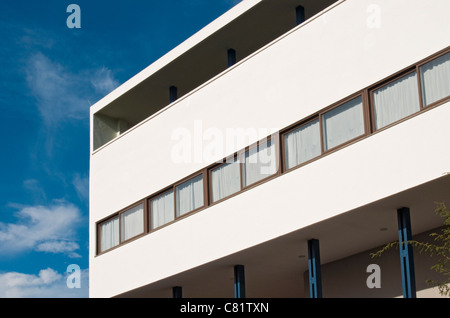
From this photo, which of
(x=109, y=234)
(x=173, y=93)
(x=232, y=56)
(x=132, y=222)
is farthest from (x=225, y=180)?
(x=173, y=93)

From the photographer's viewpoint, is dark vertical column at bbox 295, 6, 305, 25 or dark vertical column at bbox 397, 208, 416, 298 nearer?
dark vertical column at bbox 397, 208, 416, 298

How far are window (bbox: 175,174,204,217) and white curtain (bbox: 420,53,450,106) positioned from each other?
719cm

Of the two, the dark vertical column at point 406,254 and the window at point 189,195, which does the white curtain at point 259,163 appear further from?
the dark vertical column at point 406,254

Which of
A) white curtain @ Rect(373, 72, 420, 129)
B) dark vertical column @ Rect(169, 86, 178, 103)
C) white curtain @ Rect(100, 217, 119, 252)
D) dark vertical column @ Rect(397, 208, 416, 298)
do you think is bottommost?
dark vertical column @ Rect(397, 208, 416, 298)

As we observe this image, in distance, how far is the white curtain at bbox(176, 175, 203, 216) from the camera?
2228 centimetres

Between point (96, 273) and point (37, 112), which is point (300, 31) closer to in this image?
point (96, 273)

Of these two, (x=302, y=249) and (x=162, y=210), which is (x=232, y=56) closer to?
(x=162, y=210)

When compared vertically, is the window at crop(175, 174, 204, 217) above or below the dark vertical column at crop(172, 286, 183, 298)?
above

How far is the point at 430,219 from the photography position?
18.5 m

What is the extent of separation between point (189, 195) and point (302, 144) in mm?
4200

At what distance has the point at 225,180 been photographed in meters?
21.5

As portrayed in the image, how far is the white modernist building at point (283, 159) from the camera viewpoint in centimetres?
1716

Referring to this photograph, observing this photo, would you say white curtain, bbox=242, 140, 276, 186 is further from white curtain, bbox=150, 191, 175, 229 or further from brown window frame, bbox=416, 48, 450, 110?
brown window frame, bbox=416, 48, 450, 110

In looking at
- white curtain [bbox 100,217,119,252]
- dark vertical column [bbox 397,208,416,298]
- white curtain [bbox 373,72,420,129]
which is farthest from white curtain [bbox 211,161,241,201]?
dark vertical column [bbox 397,208,416,298]
